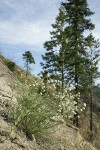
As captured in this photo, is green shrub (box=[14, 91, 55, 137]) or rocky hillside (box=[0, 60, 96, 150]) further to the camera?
green shrub (box=[14, 91, 55, 137])

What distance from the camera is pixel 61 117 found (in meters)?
7.67

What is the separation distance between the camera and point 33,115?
7250 mm

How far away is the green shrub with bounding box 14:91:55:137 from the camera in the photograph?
7.20 meters

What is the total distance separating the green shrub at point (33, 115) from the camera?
7203mm

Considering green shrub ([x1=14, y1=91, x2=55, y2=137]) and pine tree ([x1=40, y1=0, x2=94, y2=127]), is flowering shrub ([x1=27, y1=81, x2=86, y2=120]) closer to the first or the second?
green shrub ([x1=14, y1=91, x2=55, y2=137])

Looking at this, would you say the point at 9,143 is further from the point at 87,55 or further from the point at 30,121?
the point at 87,55

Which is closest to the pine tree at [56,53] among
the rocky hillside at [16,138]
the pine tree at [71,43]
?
the pine tree at [71,43]

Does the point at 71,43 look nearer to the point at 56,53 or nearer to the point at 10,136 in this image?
the point at 56,53

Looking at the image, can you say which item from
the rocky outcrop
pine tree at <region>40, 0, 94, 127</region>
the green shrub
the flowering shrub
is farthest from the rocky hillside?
pine tree at <region>40, 0, 94, 127</region>

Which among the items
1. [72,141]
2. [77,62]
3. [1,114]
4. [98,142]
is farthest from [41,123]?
[77,62]

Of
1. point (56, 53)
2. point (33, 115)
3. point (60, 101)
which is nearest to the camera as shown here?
point (33, 115)

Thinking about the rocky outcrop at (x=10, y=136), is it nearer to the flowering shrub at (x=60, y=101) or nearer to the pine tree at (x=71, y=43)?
the flowering shrub at (x=60, y=101)

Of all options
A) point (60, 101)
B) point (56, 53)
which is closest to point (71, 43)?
point (56, 53)

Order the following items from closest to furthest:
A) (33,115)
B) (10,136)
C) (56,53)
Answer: (10,136)
(33,115)
(56,53)
